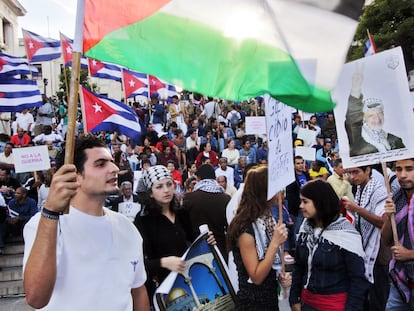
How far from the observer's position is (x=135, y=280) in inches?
124

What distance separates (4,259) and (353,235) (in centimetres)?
849

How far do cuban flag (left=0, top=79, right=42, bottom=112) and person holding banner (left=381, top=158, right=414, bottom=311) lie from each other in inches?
431

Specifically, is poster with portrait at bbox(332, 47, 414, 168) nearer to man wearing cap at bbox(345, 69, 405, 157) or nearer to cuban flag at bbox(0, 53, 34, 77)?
man wearing cap at bbox(345, 69, 405, 157)

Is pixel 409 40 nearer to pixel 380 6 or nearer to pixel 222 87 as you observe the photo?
pixel 380 6

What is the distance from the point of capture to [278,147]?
3.71 meters

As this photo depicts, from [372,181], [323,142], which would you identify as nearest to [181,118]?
[323,142]

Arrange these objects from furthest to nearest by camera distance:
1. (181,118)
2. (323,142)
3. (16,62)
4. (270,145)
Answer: (181,118) < (323,142) < (16,62) < (270,145)

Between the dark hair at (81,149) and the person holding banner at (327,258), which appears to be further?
the person holding banner at (327,258)

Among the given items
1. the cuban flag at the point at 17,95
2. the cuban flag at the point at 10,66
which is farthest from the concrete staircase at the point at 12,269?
the cuban flag at the point at 10,66

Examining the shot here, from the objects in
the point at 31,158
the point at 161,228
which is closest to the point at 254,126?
the point at 31,158

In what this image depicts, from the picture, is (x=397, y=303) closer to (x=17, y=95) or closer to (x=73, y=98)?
(x=73, y=98)

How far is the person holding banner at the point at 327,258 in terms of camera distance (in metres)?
3.93

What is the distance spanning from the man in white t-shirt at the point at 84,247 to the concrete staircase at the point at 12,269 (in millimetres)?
6861

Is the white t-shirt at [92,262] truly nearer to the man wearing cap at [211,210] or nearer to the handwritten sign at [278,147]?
the handwritten sign at [278,147]
